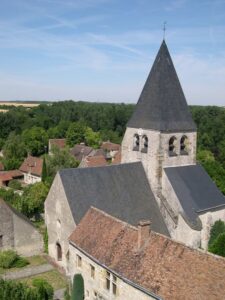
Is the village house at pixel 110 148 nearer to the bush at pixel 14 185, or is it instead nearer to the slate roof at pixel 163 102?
the bush at pixel 14 185

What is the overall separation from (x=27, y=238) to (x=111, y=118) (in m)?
73.8

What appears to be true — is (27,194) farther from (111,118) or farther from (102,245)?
(111,118)

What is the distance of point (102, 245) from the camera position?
1934 centimetres

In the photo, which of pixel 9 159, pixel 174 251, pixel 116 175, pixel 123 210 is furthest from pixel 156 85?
pixel 9 159

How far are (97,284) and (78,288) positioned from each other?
48.8 inches

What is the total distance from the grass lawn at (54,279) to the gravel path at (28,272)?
388 mm

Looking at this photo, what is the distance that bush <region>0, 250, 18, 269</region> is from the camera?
25.4 metres

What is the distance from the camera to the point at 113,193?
2486 cm

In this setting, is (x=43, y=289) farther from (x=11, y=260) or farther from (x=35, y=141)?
(x=35, y=141)

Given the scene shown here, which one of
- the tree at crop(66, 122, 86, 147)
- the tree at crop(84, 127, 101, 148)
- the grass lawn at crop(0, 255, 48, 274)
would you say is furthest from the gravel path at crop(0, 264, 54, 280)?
the tree at crop(84, 127, 101, 148)

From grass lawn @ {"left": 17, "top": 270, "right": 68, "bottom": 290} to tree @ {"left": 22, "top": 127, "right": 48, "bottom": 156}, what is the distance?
53360 mm

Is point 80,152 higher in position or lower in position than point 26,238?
higher

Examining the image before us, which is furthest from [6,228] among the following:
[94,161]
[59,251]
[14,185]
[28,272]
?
[94,161]

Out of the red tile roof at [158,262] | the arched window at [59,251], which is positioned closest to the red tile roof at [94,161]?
the arched window at [59,251]
